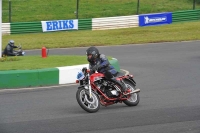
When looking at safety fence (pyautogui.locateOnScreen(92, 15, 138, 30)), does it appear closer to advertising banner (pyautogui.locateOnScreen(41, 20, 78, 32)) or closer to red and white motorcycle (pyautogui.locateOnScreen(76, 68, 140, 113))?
advertising banner (pyautogui.locateOnScreen(41, 20, 78, 32))

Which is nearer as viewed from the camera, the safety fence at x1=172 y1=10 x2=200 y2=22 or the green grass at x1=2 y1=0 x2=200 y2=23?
the safety fence at x1=172 y1=10 x2=200 y2=22

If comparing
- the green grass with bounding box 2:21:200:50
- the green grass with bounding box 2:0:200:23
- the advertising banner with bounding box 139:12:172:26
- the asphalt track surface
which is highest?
the green grass with bounding box 2:0:200:23

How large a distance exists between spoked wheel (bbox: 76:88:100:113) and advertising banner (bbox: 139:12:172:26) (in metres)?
25.0

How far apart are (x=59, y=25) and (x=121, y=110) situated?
920 inches

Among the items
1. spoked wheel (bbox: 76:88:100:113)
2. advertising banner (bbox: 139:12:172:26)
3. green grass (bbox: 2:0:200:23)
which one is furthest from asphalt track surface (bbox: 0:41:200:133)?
green grass (bbox: 2:0:200:23)

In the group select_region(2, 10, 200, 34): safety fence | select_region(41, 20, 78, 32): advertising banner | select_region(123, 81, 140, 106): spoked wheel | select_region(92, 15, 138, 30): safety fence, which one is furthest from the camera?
select_region(92, 15, 138, 30): safety fence

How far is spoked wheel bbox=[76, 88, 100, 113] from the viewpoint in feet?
33.0

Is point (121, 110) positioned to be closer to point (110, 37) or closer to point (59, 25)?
point (110, 37)

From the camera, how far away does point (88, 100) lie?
33.4 feet

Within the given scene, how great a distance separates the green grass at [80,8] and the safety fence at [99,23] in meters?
4.10

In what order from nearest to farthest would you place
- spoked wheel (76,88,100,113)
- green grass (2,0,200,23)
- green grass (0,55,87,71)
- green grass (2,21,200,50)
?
spoked wheel (76,88,100,113), green grass (0,55,87,71), green grass (2,21,200,50), green grass (2,0,200,23)

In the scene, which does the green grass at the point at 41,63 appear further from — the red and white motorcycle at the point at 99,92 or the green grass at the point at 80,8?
the green grass at the point at 80,8

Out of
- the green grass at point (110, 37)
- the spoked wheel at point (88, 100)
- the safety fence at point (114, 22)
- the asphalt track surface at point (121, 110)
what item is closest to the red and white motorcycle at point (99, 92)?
the spoked wheel at point (88, 100)

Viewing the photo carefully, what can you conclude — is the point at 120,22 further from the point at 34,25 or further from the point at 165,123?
the point at 165,123
